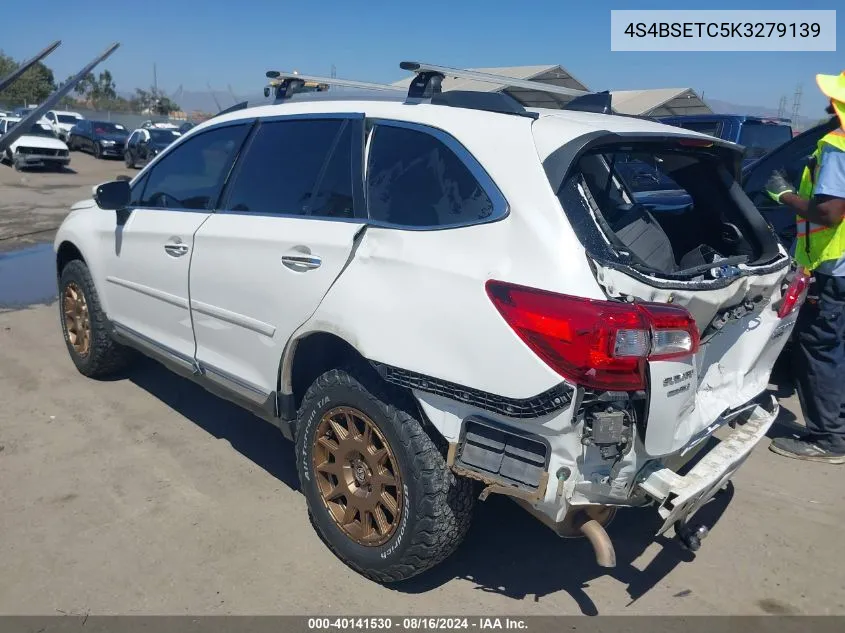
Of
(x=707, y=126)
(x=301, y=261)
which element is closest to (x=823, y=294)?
(x=301, y=261)

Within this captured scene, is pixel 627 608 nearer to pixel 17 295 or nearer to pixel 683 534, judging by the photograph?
pixel 683 534

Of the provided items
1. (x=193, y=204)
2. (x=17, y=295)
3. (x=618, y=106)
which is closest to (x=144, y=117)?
(x=618, y=106)

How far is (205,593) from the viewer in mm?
2857

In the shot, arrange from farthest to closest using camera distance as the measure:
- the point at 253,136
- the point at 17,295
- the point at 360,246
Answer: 1. the point at 17,295
2. the point at 253,136
3. the point at 360,246

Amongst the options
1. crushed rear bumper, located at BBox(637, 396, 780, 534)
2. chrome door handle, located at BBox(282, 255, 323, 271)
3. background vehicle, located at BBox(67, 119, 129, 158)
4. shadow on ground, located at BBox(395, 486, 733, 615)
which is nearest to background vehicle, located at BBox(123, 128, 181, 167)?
background vehicle, located at BBox(67, 119, 129, 158)

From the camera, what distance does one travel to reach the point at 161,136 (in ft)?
78.5

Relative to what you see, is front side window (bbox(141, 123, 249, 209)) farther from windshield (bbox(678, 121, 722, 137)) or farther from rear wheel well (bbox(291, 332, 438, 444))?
windshield (bbox(678, 121, 722, 137))

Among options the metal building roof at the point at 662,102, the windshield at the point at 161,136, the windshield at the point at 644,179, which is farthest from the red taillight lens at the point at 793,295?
the windshield at the point at 161,136

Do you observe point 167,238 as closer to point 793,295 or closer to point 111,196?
point 111,196

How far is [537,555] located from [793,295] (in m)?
1.66

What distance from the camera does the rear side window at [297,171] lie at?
121 inches

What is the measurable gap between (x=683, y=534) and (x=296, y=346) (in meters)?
1.79

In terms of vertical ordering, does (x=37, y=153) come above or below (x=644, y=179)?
above

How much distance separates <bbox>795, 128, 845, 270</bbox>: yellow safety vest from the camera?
3.97 metres
